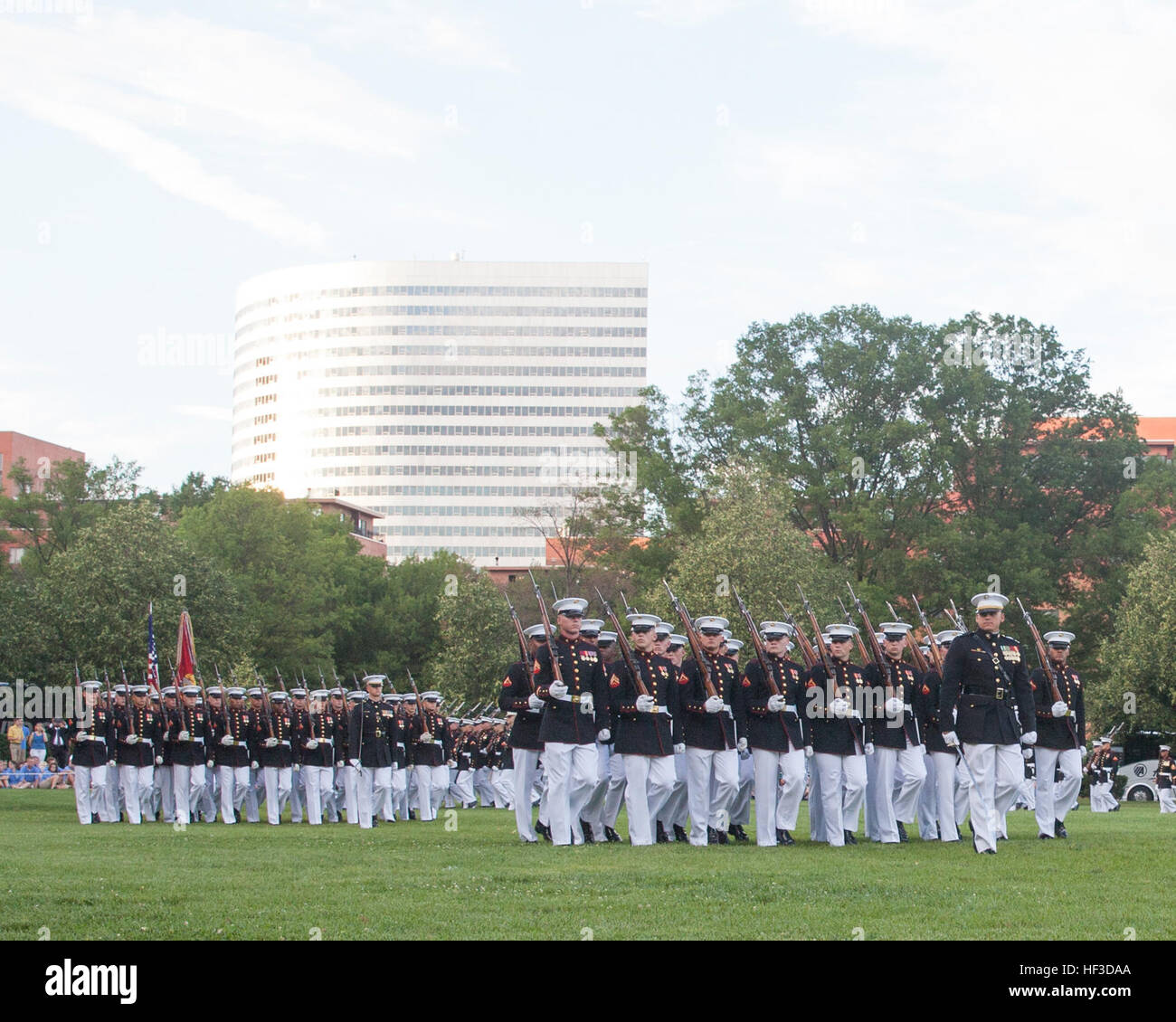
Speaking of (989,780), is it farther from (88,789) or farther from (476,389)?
(476,389)

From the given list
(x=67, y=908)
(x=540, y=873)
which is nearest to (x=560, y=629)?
(x=540, y=873)

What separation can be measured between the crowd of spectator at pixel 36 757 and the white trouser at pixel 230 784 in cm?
1961

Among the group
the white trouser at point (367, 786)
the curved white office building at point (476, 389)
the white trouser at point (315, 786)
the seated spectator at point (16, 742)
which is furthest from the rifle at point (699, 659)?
the curved white office building at point (476, 389)

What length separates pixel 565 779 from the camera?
15.4 meters

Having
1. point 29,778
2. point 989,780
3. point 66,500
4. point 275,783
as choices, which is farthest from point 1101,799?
point 66,500

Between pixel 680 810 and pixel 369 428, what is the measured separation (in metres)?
148

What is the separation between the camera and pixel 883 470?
178 ft

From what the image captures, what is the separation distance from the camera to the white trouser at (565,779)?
606 inches

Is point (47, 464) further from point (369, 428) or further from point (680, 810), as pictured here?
point (369, 428)

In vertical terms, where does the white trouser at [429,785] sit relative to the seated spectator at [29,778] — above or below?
above

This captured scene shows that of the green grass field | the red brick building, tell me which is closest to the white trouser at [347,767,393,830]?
the green grass field

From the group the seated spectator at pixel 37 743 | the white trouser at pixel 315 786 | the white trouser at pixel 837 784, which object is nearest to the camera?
the white trouser at pixel 837 784

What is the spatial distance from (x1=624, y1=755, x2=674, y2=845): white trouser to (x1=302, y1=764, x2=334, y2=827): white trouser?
9.63m

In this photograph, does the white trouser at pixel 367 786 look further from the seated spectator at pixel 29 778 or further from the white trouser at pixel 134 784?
the seated spectator at pixel 29 778
